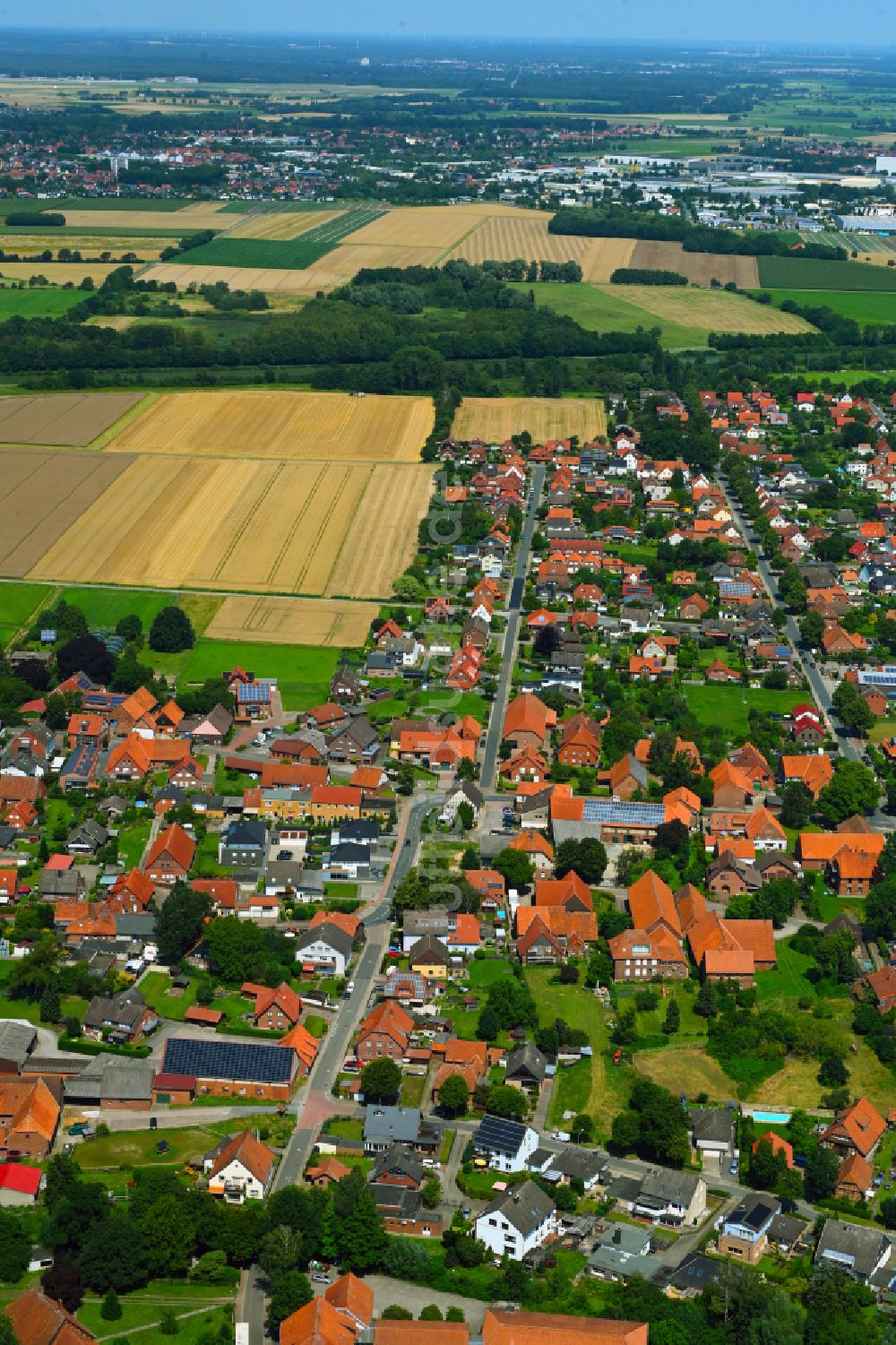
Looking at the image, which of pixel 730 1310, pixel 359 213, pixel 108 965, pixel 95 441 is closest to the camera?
pixel 730 1310

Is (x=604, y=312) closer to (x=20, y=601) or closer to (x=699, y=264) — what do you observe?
(x=699, y=264)

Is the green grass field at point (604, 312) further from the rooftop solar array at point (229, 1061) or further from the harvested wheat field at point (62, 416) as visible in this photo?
the rooftop solar array at point (229, 1061)

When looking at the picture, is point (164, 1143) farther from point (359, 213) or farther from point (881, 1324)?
point (359, 213)

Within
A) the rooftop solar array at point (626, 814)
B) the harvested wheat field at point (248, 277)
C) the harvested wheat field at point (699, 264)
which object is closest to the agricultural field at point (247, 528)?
the rooftop solar array at point (626, 814)

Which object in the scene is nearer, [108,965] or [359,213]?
[108,965]

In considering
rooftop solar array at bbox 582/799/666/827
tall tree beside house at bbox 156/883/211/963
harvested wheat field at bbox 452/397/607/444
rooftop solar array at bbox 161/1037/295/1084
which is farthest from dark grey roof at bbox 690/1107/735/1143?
harvested wheat field at bbox 452/397/607/444

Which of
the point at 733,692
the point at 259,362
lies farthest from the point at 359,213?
the point at 733,692

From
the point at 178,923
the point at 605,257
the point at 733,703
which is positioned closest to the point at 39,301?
the point at 605,257
